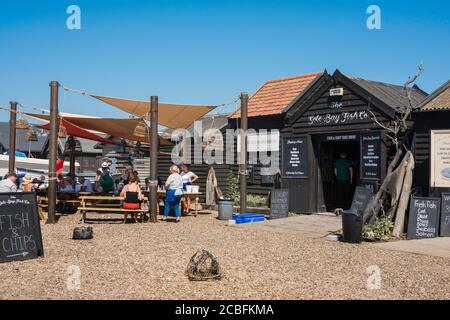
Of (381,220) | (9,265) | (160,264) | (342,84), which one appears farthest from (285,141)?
(9,265)

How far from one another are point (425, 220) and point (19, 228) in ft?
24.5

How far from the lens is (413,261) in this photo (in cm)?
774

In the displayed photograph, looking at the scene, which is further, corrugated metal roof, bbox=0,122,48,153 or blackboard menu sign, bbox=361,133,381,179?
corrugated metal roof, bbox=0,122,48,153

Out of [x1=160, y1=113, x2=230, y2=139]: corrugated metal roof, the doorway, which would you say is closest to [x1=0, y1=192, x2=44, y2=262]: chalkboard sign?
the doorway

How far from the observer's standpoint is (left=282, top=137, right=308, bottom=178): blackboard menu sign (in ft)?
46.6

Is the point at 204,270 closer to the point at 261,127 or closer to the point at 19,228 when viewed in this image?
the point at 19,228

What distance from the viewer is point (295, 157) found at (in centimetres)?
1442

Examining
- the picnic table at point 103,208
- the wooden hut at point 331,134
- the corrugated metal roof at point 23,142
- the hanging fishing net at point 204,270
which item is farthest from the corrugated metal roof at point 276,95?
the corrugated metal roof at point 23,142

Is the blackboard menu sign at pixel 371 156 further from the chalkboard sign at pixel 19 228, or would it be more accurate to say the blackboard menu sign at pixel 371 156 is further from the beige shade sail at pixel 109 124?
the chalkboard sign at pixel 19 228

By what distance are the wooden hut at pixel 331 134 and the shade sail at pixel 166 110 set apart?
105 inches

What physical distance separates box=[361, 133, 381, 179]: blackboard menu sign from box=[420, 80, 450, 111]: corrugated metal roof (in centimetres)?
153

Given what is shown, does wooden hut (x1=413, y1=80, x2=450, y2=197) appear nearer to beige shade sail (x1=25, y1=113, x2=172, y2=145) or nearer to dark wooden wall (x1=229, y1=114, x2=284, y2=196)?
dark wooden wall (x1=229, y1=114, x2=284, y2=196)

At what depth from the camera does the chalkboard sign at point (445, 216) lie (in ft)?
33.2

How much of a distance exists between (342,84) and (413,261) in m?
6.67
